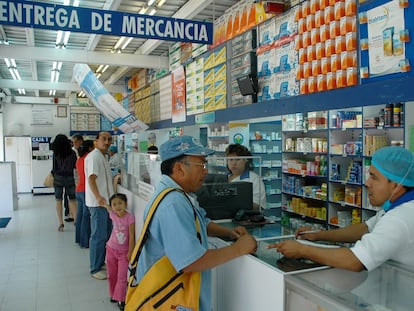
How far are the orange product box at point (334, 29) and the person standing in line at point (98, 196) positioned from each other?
9.18 ft

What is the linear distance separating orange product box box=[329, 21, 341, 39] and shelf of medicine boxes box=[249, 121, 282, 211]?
367cm

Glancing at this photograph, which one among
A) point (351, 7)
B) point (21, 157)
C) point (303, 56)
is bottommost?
point (21, 157)

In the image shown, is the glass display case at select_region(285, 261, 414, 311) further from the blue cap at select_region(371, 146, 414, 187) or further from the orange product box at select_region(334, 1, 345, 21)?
the orange product box at select_region(334, 1, 345, 21)

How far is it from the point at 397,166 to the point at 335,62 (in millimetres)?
2487

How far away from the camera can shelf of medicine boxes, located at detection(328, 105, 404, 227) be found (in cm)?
527

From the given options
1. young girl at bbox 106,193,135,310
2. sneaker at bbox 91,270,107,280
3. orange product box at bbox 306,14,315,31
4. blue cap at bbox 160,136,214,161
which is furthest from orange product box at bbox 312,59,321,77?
sneaker at bbox 91,270,107,280

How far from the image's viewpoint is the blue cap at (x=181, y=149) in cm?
177

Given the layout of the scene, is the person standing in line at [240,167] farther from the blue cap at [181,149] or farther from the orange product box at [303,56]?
the blue cap at [181,149]

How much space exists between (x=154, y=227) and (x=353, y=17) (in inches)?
122

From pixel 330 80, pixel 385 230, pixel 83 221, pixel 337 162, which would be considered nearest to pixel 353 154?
pixel 337 162

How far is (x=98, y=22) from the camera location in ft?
13.2

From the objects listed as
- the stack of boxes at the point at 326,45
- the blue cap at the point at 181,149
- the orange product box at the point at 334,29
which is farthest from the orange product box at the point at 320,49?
the blue cap at the point at 181,149

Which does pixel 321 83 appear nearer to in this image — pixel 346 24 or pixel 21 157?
pixel 346 24

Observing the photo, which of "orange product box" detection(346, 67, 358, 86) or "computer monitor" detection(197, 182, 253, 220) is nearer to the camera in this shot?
"computer monitor" detection(197, 182, 253, 220)
